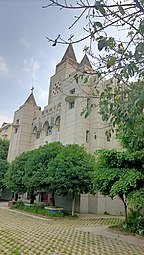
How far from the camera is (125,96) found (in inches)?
132

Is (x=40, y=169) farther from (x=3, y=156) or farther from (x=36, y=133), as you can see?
(x=3, y=156)

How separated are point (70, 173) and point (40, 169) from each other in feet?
8.57

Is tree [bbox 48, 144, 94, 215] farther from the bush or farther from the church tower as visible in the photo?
the church tower

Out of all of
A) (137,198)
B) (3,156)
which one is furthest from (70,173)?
(3,156)

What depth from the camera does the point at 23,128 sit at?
83.8 ft

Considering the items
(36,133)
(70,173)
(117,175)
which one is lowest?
(117,175)

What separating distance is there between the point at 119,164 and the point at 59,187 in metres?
5.32

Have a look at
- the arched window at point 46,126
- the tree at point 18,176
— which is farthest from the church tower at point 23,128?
the tree at point 18,176

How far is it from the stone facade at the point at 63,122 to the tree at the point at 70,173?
2262mm

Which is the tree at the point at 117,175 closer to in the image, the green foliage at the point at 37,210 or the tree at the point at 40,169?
the green foliage at the point at 37,210

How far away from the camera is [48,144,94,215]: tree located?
1286 cm

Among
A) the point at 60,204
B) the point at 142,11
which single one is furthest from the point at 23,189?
the point at 142,11

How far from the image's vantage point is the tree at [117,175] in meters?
7.85

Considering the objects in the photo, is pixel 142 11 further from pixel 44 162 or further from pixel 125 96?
pixel 44 162
